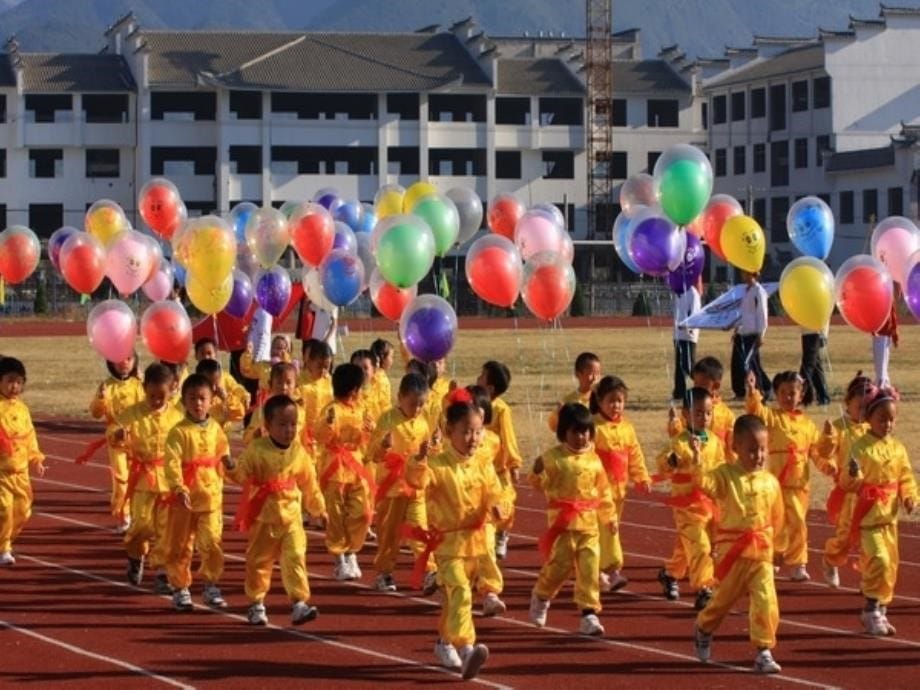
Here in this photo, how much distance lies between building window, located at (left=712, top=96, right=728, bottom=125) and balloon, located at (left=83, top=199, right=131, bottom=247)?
53.6m

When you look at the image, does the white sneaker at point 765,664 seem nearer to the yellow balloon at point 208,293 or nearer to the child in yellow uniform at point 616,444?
the child in yellow uniform at point 616,444

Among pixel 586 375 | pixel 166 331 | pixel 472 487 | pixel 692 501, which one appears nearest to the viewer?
pixel 472 487

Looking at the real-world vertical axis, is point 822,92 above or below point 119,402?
above

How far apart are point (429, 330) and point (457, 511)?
4426 millimetres

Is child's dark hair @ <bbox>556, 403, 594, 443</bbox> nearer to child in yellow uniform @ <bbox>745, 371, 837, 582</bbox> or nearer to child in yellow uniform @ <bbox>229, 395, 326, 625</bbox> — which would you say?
child in yellow uniform @ <bbox>229, 395, 326, 625</bbox>

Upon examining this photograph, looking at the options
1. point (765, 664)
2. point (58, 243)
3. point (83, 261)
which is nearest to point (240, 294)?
point (83, 261)

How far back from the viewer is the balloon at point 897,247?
1628cm

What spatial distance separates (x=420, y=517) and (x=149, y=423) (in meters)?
1.70

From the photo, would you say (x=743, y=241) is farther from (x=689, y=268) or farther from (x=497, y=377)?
(x=497, y=377)

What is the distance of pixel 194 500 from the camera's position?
11609 millimetres

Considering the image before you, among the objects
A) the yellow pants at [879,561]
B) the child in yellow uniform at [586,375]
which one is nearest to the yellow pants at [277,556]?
the yellow pants at [879,561]

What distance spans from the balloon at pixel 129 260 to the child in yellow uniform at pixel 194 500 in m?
6.48

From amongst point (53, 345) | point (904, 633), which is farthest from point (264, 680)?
point (53, 345)

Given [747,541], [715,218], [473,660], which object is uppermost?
[715,218]
